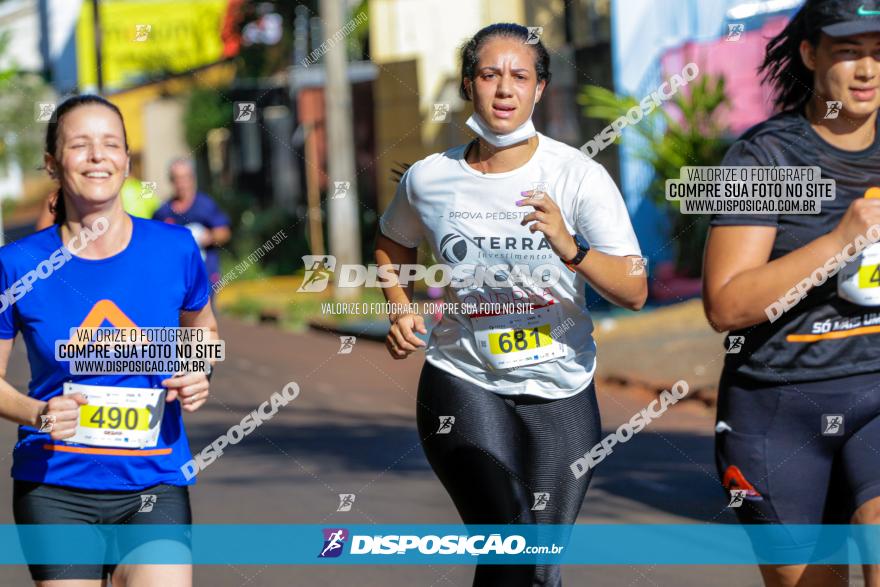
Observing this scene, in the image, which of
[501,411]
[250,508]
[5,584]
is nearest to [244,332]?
[250,508]

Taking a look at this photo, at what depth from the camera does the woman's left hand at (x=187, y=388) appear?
3842mm

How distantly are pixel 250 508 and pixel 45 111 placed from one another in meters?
3.09

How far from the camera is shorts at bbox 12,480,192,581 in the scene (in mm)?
3707

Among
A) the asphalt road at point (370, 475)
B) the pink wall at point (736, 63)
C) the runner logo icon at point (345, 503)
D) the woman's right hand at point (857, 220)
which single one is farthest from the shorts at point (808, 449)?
the pink wall at point (736, 63)

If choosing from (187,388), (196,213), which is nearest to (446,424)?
(187,388)

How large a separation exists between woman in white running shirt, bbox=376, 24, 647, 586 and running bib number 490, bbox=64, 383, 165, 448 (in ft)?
2.58

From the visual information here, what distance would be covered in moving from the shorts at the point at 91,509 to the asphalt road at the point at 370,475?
9.00ft

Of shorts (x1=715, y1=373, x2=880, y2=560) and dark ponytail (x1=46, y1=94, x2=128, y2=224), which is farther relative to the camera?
dark ponytail (x1=46, y1=94, x2=128, y2=224)

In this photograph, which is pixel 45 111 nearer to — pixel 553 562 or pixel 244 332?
pixel 553 562

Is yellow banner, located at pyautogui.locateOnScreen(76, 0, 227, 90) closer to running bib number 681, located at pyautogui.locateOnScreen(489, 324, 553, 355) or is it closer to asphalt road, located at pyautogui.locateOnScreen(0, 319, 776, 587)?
asphalt road, located at pyautogui.locateOnScreen(0, 319, 776, 587)

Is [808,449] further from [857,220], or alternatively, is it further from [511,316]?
[511,316]

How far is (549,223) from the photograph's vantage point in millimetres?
3881

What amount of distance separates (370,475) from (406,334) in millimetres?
4918

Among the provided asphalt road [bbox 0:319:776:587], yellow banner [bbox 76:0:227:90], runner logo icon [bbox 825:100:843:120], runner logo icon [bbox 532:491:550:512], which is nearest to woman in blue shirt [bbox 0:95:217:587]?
runner logo icon [bbox 532:491:550:512]
